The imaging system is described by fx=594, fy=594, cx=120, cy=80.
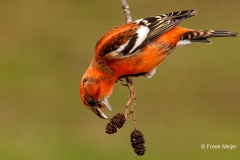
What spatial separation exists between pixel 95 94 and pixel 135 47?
2.71 feet

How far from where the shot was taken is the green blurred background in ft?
44.7

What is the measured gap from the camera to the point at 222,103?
15477mm

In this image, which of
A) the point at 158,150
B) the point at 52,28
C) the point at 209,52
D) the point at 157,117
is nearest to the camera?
the point at 158,150

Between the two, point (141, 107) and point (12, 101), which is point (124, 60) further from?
point (12, 101)

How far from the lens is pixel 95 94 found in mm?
7340

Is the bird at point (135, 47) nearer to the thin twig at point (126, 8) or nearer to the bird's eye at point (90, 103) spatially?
the bird's eye at point (90, 103)

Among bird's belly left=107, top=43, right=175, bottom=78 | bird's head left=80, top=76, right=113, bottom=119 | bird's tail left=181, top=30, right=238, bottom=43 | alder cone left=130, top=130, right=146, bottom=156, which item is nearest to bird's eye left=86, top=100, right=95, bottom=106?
bird's head left=80, top=76, right=113, bottom=119

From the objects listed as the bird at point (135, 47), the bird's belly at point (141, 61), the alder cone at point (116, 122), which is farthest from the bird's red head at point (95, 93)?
the alder cone at point (116, 122)

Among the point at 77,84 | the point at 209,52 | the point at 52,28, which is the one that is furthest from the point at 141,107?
the point at 52,28

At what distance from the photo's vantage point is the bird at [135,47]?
299 inches

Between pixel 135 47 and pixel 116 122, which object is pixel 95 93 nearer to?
pixel 135 47

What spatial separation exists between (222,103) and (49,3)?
8293mm

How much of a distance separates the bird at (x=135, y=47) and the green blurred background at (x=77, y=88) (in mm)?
5527

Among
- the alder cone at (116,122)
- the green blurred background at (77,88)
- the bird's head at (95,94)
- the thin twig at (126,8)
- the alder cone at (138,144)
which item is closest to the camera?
the alder cone at (138,144)
